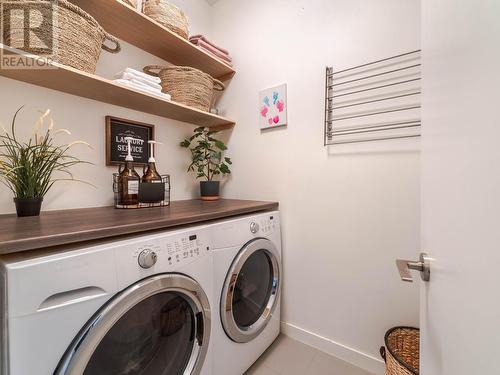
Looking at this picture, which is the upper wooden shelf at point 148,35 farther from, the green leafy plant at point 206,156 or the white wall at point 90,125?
the green leafy plant at point 206,156

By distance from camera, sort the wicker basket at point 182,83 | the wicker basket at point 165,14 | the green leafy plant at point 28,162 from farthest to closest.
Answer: the wicker basket at point 182,83
the wicker basket at point 165,14
the green leafy plant at point 28,162

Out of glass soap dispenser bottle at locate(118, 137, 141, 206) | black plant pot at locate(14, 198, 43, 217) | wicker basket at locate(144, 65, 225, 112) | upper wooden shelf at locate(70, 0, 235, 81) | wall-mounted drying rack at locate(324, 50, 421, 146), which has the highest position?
upper wooden shelf at locate(70, 0, 235, 81)

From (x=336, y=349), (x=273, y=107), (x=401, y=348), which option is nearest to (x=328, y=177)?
(x=273, y=107)

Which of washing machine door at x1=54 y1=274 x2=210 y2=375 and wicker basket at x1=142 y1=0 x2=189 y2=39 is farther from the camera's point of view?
wicker basket at x1=142 y1=0 x2=189 y2=39

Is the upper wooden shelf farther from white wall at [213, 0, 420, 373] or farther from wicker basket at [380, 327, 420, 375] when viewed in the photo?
wicker basket at [380, 327, 420, 375]

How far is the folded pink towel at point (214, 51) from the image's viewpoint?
153 centimetres

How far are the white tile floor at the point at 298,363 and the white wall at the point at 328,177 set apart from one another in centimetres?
6


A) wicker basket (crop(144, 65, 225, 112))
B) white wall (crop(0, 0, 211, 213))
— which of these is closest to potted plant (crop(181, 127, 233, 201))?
white wall (crop(0, 0, 211, 213))

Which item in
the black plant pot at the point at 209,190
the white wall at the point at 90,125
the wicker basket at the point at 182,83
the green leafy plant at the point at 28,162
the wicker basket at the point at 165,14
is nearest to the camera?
the green leafy plant at the point at 28,162

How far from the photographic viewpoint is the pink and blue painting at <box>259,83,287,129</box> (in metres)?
1.50

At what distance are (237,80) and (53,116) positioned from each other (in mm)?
1214

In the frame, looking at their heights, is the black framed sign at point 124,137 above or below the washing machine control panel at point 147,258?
above

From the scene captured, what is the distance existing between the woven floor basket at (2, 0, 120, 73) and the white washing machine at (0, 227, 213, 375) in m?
0.79

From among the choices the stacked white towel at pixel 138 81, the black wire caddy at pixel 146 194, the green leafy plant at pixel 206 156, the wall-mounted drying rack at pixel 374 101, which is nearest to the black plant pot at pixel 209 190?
the green leafy plant at pixel 206 156
